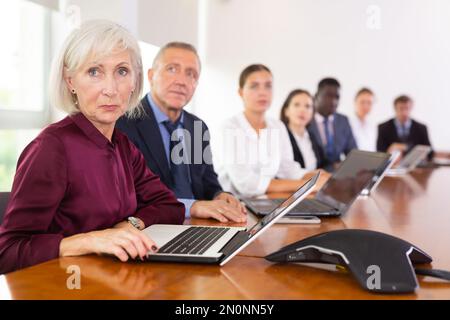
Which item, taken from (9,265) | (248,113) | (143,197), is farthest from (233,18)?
(9,265)

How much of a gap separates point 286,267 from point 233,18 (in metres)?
6.52

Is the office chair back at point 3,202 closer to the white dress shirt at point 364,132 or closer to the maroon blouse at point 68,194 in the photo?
the maroon blouse at point 68,194

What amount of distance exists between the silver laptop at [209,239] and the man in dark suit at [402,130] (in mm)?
6056

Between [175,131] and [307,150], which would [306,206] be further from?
[307,150]

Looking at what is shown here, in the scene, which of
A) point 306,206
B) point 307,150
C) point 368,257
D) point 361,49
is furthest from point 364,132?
point 368,257

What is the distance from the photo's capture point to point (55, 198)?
1259 millimetres

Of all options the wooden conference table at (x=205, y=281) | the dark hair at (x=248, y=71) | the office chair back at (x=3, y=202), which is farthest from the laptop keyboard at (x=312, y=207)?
the dark hair at (x=248, y=71)

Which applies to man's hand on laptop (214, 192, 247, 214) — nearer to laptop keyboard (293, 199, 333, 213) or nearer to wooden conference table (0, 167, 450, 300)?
laptop keyboard (293, 199, 333, 213)

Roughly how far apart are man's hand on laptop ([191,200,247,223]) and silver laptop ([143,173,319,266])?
19 cm

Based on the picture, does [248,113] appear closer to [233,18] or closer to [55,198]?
[55,198]

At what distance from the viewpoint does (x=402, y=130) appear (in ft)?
23.5

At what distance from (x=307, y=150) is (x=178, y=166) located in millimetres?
2392

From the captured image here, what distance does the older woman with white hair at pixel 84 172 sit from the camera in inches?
45.6
